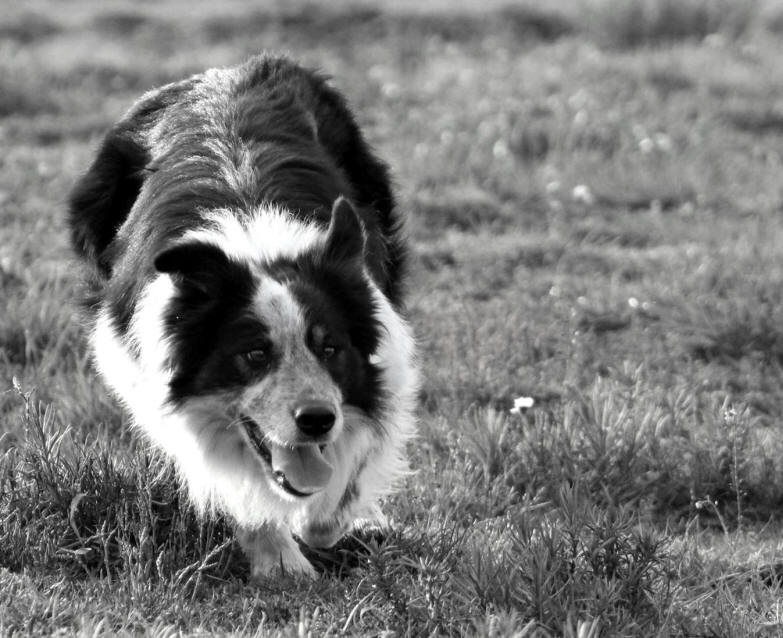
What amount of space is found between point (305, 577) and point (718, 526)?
1576 millimetres

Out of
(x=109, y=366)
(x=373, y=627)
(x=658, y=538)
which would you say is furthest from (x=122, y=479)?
(x=658, y=538)

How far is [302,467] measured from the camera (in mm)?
3646

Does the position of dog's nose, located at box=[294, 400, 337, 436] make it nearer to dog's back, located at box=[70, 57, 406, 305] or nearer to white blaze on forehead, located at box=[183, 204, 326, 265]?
white blaze on forehead, located at box=[183, 204, 326, 265]

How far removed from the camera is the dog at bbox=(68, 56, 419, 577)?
11.7ft

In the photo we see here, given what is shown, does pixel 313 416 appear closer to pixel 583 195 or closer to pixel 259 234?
pixel 259 234

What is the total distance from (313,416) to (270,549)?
69cm

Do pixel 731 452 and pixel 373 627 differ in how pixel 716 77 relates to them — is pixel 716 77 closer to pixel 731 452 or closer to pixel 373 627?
pixel 731 452

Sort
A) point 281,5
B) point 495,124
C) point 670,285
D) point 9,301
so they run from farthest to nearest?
1. point 281,5
2. point 495,124
3. point 670,285
4. point 9,301

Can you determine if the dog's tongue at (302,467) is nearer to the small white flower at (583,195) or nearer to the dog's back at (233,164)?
the dog's back at (233,164)

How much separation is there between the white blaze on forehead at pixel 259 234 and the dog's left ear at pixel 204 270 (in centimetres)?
6

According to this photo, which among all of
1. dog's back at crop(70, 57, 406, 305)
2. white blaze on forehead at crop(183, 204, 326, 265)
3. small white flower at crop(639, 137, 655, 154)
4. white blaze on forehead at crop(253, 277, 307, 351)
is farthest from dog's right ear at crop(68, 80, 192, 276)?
small white flower at crop(639, 137, 655, 154)

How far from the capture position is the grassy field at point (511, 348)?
3480mm

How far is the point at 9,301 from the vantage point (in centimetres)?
540

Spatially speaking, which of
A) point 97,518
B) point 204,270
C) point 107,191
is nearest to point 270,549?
point 97,518
